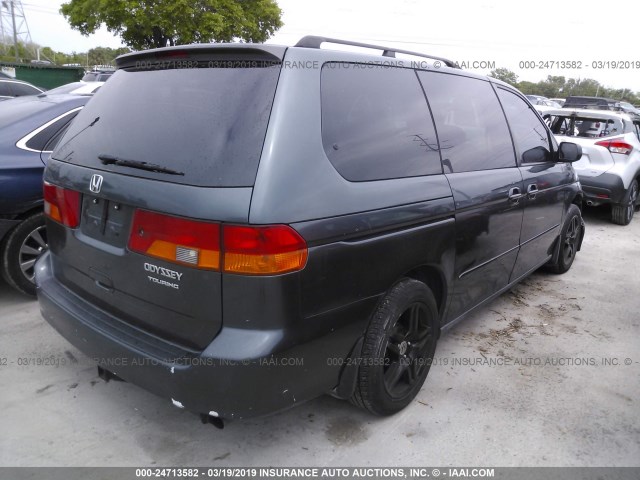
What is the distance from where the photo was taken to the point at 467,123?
304cm

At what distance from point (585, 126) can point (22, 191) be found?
7444 mm

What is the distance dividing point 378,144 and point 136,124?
1113mm

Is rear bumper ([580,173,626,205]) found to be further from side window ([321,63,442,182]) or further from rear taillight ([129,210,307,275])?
rear taillight ([129,210,307,275])

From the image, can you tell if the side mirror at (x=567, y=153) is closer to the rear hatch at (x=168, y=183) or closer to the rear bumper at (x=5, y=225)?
→ the rear hatch at (x=168, y=183)

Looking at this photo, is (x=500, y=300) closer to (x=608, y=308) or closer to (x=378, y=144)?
(x=608, y=308)

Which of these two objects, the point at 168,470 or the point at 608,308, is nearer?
the point at 168,470

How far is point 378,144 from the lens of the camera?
7.57 ft

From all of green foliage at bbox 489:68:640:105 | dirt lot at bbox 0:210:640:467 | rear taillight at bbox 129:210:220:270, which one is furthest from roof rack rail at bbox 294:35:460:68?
green foliage at bbox 489:68:640:105

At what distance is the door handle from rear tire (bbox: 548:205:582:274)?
1502 mm

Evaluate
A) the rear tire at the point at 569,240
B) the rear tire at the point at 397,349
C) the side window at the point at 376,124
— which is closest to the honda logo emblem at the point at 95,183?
the side window at the point at 376,124

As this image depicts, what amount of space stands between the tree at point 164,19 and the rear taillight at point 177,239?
26.3 m

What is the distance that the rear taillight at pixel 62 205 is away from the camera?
2.33 meters

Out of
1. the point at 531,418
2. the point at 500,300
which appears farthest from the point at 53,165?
the point at 500,300

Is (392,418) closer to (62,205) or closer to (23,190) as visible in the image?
(62,205)
